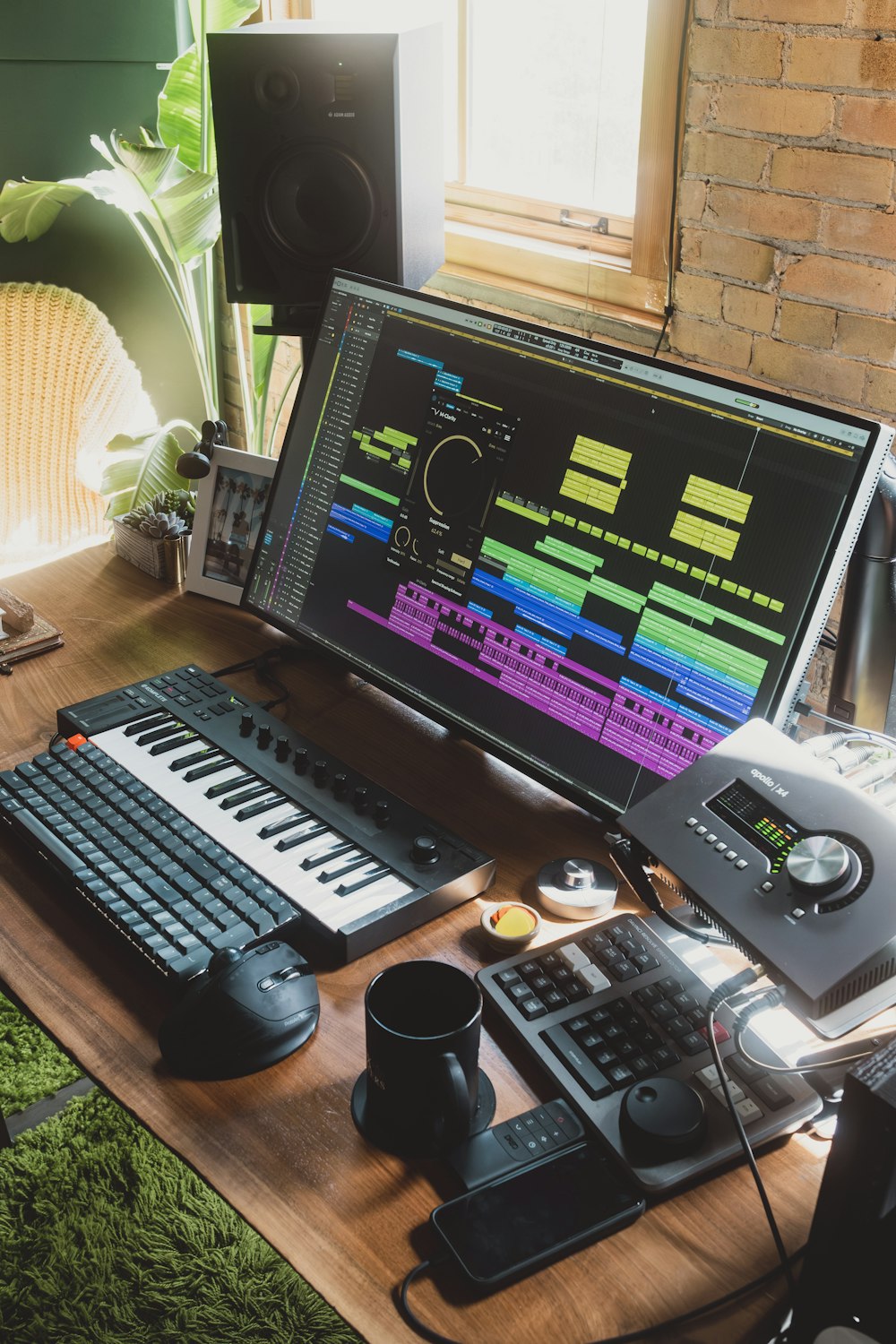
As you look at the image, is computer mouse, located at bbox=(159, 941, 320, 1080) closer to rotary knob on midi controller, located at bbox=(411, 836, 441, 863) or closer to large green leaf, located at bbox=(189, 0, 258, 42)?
rotary knob on midi controller, located at bbox=(411, 836, 441, 863)

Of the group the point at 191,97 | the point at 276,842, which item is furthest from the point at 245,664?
the point at 191,97

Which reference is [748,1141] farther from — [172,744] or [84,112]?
[84,112]

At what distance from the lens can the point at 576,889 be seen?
1.14 metres

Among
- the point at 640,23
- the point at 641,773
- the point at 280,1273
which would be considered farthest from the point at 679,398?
the point at 640,23

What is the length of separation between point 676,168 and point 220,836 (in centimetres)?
171

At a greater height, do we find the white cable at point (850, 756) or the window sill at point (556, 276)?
the window sill at point (556, 276)

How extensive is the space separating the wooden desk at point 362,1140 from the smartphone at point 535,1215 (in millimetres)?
15

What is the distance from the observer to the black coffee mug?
0.85 metres

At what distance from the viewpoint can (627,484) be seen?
1.15 meters

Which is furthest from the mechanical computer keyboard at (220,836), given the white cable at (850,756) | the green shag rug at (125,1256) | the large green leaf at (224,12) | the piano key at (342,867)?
the large green leaf at (224,12)

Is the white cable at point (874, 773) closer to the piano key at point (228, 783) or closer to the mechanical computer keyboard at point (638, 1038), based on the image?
the mechanical computer keyboard at point (638, 1038)

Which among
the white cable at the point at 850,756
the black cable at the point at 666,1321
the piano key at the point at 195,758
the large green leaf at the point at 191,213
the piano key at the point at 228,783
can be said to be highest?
the large green leaf at the point at 191,213

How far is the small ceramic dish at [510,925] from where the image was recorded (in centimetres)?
108

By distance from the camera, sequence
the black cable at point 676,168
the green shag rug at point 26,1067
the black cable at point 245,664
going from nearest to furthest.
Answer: the black cable at point 245,664
the green shag rug at point 26,1067
the black cable at point 676,168
